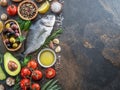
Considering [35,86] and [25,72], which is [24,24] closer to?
[25,72]

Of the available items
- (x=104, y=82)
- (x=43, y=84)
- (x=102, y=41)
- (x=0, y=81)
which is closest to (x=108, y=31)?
(x=102, y=41)

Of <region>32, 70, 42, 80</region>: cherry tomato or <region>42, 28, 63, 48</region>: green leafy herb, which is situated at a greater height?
<region>42, 28, 63, 48</region>: green leafy herb

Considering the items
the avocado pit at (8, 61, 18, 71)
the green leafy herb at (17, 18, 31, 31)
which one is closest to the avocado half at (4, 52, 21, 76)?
the avocado pit at (8, 61, 18, 71)

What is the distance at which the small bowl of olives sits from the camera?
346cm

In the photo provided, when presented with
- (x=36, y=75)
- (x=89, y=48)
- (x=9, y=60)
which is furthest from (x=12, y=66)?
(x=89, y=48)

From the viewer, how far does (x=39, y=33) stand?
3.49 metres

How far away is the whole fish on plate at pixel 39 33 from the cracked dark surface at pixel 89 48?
122mm

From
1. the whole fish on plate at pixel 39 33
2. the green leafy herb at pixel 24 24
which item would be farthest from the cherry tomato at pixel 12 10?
the whole fish on plate at pixel 39 33

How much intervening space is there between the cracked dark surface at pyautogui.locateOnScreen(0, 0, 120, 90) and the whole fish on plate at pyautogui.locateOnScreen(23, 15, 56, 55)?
4.8 inches

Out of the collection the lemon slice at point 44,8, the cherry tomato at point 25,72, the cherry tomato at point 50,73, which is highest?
the lemon slice at point 44,8

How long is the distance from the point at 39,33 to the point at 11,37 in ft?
0.71

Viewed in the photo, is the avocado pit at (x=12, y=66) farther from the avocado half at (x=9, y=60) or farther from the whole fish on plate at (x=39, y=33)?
the whole fish on plate at (x=39, y=33)

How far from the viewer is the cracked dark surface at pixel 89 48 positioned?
3480 millimetres

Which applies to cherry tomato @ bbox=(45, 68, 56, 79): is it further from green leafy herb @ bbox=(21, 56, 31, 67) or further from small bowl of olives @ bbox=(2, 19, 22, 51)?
small bowl of olives @ bbox=(2, 19, 22, 51)
